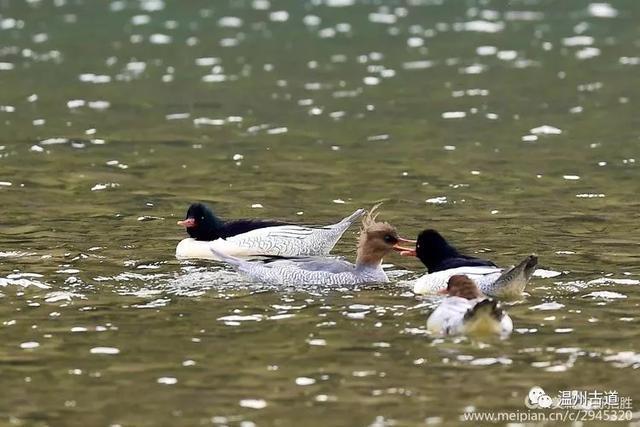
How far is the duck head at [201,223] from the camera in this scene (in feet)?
60.3

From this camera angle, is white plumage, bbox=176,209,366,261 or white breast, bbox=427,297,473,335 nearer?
white breast, bbox=427,297,473,335

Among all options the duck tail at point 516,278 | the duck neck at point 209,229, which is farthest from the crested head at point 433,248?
the duck neck at point 209,229

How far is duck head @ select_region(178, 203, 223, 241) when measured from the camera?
1839 cm

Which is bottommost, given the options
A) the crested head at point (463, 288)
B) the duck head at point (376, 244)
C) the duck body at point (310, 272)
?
the crested head at point (463, 288)

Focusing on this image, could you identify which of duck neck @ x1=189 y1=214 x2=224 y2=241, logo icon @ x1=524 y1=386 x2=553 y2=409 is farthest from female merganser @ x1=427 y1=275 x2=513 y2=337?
duck neck @ x1=189 y1=214 x2=224 y2=241

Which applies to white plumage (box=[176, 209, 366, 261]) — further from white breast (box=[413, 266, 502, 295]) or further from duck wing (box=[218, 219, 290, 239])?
white breast (box=[413, 266, 502, 295])

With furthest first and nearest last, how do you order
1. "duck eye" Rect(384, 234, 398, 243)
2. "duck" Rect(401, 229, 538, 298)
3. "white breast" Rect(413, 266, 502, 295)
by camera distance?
"duck eye" Rect(384, 234, 398, 243) < "white breast" Rect(413, 266, 502, 295) < "duck" Rect(401, 229, 538, 298)

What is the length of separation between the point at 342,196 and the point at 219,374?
30.4 ft

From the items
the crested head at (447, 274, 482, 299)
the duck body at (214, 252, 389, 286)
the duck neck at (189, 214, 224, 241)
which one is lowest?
the crested head at (447, 274, 482, 299)

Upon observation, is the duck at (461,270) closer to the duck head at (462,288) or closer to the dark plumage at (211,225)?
the duck head at (462,288)

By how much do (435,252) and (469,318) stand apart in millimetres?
2962

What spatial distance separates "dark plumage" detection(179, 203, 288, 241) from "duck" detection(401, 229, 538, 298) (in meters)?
2.27

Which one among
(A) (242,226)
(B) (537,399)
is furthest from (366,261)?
(B) (537,399)

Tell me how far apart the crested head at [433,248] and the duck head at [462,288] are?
64.5 inches
